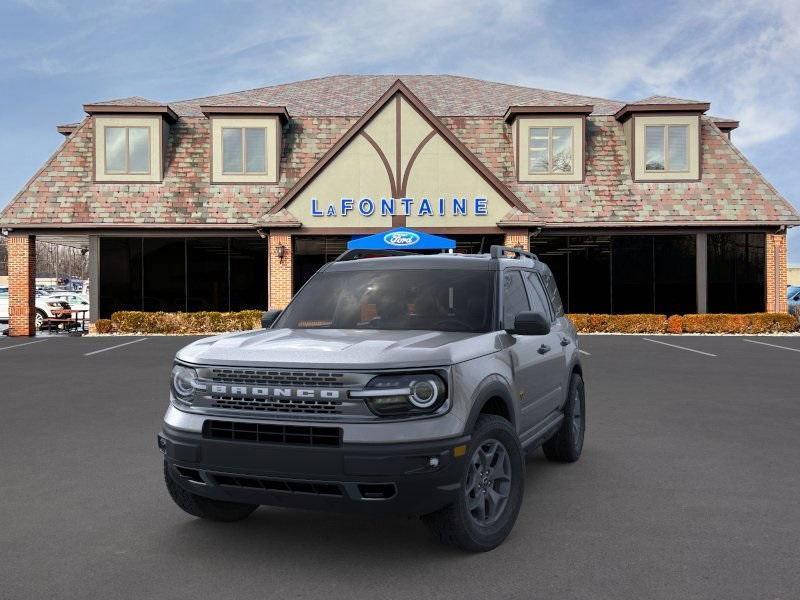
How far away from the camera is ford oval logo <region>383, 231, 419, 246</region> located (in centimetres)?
1850

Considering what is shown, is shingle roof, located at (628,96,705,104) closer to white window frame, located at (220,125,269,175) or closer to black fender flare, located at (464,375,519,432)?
white window frame, located at (220,125,269,175)

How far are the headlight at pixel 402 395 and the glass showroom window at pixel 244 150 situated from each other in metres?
21.6

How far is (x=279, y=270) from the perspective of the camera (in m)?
23.6

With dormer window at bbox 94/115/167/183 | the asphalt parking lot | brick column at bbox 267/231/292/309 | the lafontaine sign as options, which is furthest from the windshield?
dormer window at bbox 94/115/167/183

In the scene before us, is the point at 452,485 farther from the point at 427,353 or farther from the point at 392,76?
the point at 392,76

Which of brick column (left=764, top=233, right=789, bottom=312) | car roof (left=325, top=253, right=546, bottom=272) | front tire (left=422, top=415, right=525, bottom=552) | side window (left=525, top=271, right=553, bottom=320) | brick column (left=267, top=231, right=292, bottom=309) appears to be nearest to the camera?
front tire (left=422, top=415, right=525, bottom=552)

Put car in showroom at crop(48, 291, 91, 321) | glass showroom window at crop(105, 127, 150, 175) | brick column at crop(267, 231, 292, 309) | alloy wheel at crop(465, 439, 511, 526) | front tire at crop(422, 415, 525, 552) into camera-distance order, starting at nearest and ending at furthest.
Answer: front tire at crop(422, 415, 525, 552) < alloy wheel at crop(465, 439, 511, 526) < brick column at crop(267, 231, 292, 309) < glass showroom window at crop(105, 127, 150, 175) < car in showroom at crop(48, 291, 91, 321)

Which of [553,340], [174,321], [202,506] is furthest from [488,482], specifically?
[174,321]

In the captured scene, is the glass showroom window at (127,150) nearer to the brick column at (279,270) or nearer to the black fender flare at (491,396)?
the brick column at (279,270)

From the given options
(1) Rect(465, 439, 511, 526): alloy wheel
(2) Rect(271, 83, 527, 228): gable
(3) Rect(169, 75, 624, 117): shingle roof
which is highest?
(3) Rect(169, 75, 624, 117): shingle roof

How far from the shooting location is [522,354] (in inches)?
212

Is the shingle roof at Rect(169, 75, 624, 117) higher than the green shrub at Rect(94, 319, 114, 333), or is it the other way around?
the shingle roof at Rect(169, 75, 624, 117)

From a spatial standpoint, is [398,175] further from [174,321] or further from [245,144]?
[174,321]

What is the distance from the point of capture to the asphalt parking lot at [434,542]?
158 inches
